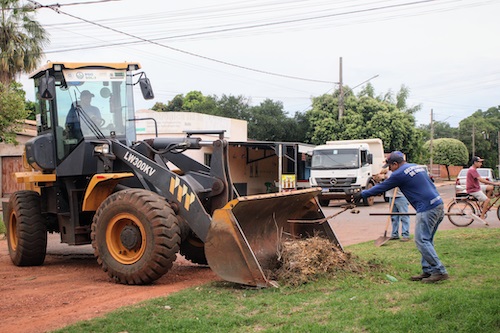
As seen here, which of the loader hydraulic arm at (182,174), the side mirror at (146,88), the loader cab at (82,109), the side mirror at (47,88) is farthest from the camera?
the side mirror at (146,88)

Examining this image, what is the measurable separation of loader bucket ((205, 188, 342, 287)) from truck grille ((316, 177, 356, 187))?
1650 cm

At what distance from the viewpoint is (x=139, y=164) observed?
31.0 feet

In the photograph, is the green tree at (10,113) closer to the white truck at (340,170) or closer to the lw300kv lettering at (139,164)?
the white truck at (340,170)

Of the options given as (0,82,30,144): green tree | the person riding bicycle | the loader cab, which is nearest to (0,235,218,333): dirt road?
the loader cab

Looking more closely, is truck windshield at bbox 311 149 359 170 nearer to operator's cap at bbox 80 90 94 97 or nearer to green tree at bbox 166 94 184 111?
operator's cap at bbox 80 90 94 97

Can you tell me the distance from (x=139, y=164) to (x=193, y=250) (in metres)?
1.79

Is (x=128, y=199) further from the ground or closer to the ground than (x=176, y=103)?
closer to the ground

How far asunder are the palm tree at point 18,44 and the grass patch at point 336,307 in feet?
81.4

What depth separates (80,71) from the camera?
10633 millimetres

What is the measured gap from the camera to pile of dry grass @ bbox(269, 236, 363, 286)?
794cm

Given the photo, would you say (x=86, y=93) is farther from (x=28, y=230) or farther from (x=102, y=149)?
(x=28, y=230)

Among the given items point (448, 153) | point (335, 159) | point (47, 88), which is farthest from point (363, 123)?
point (47, 88)

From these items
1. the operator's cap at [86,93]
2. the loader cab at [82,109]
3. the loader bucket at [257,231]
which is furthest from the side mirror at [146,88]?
the loader bucket at [257,231]

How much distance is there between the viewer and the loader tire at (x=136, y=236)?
27.5 feet
